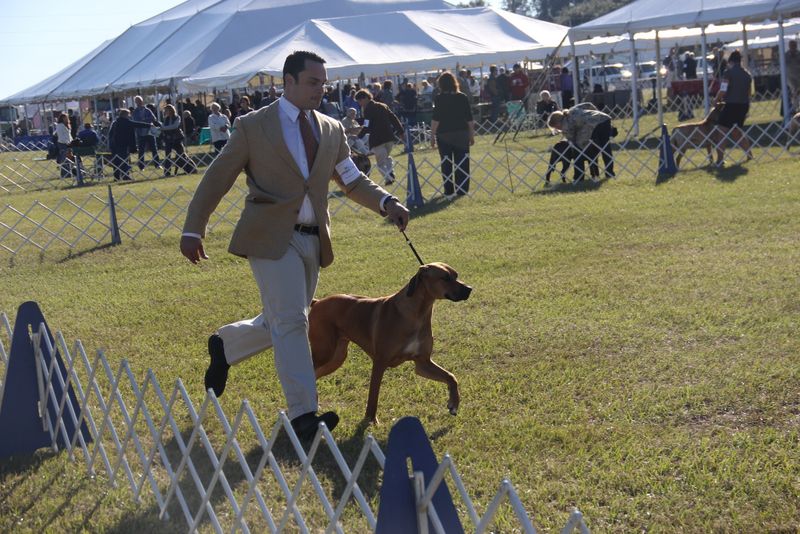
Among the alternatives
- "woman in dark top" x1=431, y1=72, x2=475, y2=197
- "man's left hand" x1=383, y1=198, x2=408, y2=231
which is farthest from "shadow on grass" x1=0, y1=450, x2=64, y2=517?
"woman in dark top" x1=431, y1=72, x2=475, y2=197

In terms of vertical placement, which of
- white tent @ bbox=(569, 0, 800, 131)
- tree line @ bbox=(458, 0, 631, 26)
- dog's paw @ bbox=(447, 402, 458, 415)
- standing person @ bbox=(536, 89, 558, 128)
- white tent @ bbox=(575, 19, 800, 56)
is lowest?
dog's paw @ bbox=(447, 402, 458, 415)

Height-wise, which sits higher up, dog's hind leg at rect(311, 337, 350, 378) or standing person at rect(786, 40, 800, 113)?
standing person at rect(786, 40, 800, 113)

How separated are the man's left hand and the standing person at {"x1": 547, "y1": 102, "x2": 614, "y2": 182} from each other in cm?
936

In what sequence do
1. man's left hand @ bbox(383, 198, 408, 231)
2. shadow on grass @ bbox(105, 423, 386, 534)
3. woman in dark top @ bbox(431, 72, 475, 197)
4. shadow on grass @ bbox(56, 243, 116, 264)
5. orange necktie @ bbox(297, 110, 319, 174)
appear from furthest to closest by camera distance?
1. woman in dark top @ bbox(431, 72, 475, 197)
2. shadow on grass @ bbox(56, 243, 116, 264)
3. man's left hand @ bbox(383, 198, 408, 231)
4. orange necktie @ bbox(297, 110, 319, 174)
5. shadow on grass @ bbox(105, 423, 386, 534)

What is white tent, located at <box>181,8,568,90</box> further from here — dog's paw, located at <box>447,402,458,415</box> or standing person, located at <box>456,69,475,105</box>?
dog's paw, located at <box>447,402,458,415</box>

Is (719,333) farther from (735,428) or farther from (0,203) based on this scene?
(0,203)

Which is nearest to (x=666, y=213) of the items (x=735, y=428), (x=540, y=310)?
(x=540, y=310)

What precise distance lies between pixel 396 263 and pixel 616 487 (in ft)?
18.5

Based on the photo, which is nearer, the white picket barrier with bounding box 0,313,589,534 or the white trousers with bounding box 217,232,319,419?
the white picket barrier with bounding box 0,313,589,534

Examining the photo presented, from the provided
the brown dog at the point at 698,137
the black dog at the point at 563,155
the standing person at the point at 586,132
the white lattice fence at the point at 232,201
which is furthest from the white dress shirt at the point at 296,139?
the brown dog at the point at 698,137

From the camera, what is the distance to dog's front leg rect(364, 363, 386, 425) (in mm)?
5102

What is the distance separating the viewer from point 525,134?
2509 cm

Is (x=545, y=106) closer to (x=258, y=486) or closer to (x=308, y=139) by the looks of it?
(x=308, y=139)

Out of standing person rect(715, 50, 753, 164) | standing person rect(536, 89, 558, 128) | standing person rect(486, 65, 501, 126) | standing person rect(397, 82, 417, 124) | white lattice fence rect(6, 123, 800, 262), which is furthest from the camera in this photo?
standing person rect(486, 65, 501, 126)
